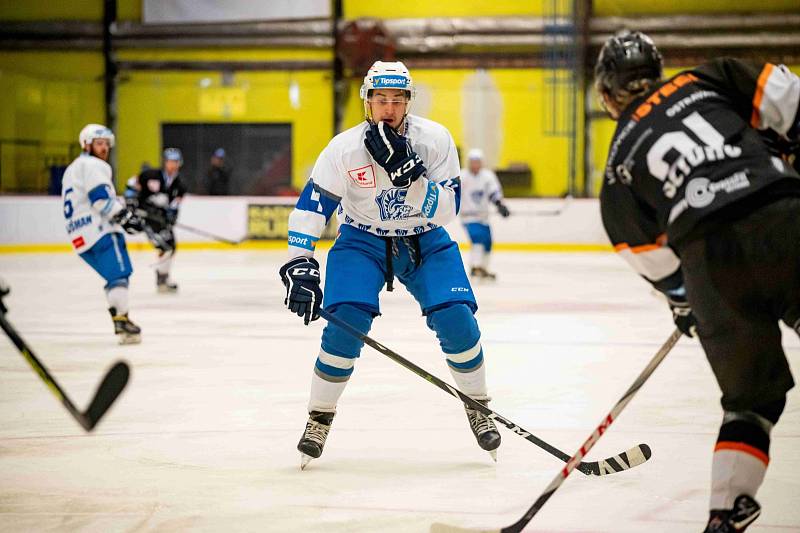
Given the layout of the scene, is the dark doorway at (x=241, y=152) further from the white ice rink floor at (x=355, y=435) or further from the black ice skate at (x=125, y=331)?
the black ice skate at (x=125, y=331)

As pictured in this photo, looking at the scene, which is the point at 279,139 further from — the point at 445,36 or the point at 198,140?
the point at 445,36

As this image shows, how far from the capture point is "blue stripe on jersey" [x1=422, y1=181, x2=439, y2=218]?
335 centimetres

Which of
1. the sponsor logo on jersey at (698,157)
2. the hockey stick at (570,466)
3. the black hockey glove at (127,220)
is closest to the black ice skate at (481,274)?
the black hockey glove at (127,220)

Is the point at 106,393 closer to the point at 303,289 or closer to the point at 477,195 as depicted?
the point at 303,289

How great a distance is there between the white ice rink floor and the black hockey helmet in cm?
109

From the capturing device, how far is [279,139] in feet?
56.2

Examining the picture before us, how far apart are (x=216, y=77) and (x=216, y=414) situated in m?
13.8

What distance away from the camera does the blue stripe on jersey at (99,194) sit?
249 inches

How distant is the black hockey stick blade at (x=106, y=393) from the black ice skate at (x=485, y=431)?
1.15 m

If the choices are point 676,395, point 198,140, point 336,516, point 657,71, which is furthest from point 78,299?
point 198,140

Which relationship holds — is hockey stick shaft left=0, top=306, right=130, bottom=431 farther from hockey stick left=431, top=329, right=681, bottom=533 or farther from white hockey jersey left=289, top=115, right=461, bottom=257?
hockey stick left=431, top=329, right=681, bottom=533

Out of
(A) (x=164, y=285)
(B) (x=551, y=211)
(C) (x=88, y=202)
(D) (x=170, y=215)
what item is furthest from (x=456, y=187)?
(B) (x=551, y=211)

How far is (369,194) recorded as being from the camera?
11.1 ft

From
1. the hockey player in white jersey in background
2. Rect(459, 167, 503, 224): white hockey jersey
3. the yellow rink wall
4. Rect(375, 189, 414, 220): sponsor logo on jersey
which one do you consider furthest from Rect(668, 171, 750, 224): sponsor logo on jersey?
the yellow rink wall
